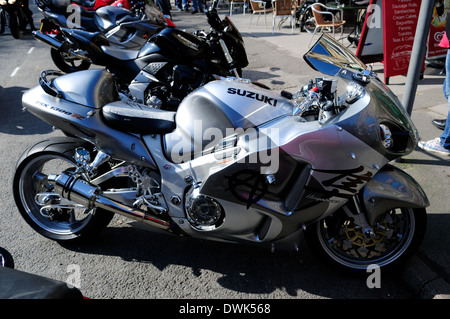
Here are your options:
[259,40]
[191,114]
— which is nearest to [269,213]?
[191,114]

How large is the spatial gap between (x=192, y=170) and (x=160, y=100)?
254cm

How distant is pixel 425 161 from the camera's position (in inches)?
154

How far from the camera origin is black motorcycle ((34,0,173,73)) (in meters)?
5.36

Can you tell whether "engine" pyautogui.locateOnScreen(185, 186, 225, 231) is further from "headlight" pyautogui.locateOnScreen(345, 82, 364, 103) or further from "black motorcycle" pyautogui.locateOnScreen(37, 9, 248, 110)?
"black motorcycle" pyautogui.locateOnScreen(37, 9, 248, 110)

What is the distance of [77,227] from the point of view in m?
2.90

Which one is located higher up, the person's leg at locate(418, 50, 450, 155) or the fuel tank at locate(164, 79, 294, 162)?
the fuel tank at locate(164, 79, 294, 162)

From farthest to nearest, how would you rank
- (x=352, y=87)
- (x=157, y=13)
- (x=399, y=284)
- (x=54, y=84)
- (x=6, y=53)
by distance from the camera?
(x=6, y=53) < (x=157, y=13) < (x=54, y=84) < (x=399, y=284) < (x=352, y=87)

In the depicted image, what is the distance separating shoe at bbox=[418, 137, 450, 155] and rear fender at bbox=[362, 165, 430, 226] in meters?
2.00

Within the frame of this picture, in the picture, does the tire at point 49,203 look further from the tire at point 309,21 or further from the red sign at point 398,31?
the tire at point 309,21

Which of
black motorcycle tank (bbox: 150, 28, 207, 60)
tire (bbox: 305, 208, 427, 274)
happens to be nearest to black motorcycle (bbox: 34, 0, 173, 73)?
black motorcycle tank (bbox: 150, 28, 207, 60)

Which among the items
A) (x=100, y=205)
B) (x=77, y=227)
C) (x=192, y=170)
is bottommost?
(x=77, y=227)

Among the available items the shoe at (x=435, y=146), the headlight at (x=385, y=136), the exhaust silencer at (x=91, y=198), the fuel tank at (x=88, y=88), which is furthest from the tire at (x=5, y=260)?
the shoe at (x=435, y=146)

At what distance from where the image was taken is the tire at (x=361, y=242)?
2.48 meters

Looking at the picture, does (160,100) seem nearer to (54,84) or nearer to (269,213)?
(54,84)
